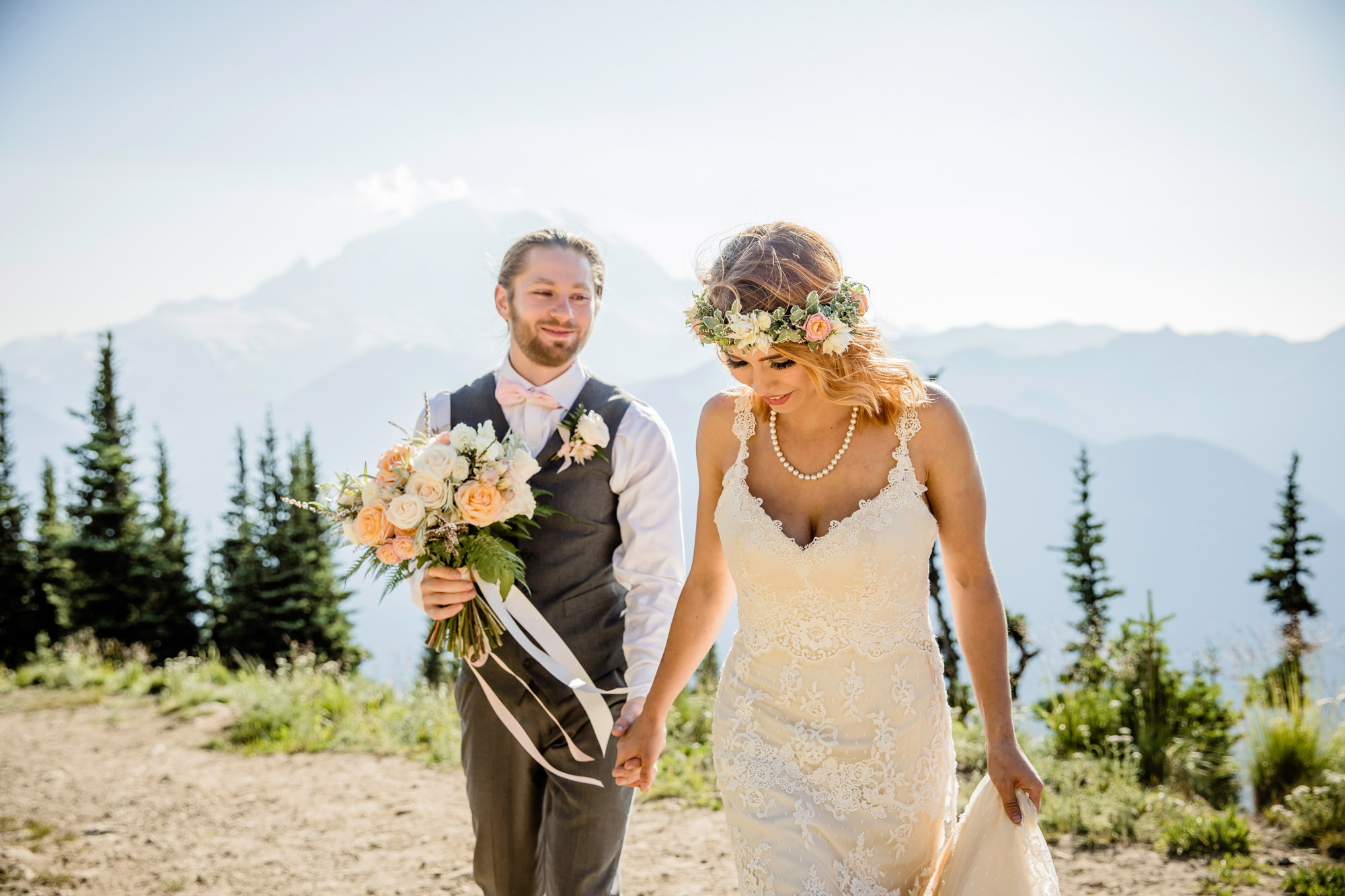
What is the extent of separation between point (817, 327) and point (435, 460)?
122cm

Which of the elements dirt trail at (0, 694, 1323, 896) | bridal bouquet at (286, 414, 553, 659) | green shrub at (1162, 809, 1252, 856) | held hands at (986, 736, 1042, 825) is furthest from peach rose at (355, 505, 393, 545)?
green shrub at (1162, 809, 1252, 856)

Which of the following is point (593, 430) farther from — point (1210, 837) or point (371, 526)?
point (1210, 837)

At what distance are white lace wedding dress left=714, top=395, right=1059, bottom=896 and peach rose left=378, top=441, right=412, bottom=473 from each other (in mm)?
1103

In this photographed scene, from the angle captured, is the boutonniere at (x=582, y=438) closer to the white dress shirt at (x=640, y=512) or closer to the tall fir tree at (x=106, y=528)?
the white dress shirt at (x=640, y=512)

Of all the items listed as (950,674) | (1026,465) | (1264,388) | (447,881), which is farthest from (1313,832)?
(1264,388)

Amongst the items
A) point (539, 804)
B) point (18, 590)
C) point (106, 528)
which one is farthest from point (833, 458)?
point (18, 590)

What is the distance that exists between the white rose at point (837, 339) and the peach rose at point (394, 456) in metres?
1.37

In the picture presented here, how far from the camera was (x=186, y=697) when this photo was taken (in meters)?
8.31

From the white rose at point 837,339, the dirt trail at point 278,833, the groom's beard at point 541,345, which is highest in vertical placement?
the groom's beard at point 541,345

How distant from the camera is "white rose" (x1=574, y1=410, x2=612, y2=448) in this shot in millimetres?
2814

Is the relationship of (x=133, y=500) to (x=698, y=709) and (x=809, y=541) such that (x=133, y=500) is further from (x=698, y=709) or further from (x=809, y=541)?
(x=809, y=541)

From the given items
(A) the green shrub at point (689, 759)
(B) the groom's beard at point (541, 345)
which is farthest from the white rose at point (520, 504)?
(A) the green shrub at point (689, 759)

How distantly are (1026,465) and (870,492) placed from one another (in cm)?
18452

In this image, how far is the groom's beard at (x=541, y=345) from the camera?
2.98 meters
